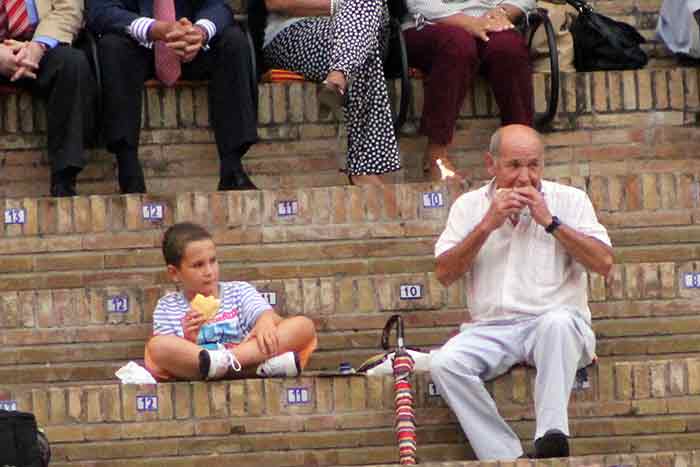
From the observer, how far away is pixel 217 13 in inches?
469

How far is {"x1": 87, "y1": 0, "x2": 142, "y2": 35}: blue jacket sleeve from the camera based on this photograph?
11750 millimetres

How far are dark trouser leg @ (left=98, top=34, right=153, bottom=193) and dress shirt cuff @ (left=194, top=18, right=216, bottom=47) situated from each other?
0.28 metres

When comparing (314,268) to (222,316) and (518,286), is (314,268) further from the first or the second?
(518,286)

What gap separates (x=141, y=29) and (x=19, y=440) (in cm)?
292

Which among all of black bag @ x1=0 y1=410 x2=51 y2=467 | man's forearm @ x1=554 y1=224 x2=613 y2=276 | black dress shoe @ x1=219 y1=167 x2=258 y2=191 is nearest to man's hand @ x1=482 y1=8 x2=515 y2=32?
black dress shoe @ x1=219 y1=167 x2=258 y2=191

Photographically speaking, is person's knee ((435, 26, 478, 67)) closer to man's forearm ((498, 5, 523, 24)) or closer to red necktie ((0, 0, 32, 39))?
man's forearm ((498, 5, 523, 24))

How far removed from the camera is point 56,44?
38.2 feet

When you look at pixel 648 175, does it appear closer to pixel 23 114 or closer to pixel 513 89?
pixel 513 89

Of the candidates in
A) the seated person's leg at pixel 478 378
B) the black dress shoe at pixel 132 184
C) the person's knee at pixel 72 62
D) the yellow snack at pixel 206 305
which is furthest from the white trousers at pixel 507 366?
the person's knee at pixel 72 62

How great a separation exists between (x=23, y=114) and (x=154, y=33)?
69cm

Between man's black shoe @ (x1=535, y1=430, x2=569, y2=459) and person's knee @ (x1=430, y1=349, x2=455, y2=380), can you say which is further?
person's knee @ (x1=430, y1=349, x2=455, y2=380)

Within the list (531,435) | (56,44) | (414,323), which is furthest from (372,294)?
(56,44)

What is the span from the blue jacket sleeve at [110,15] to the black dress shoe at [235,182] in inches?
31.2

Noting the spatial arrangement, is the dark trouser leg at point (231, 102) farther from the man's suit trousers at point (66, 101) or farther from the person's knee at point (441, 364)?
the person's knee at point (441, 364)
